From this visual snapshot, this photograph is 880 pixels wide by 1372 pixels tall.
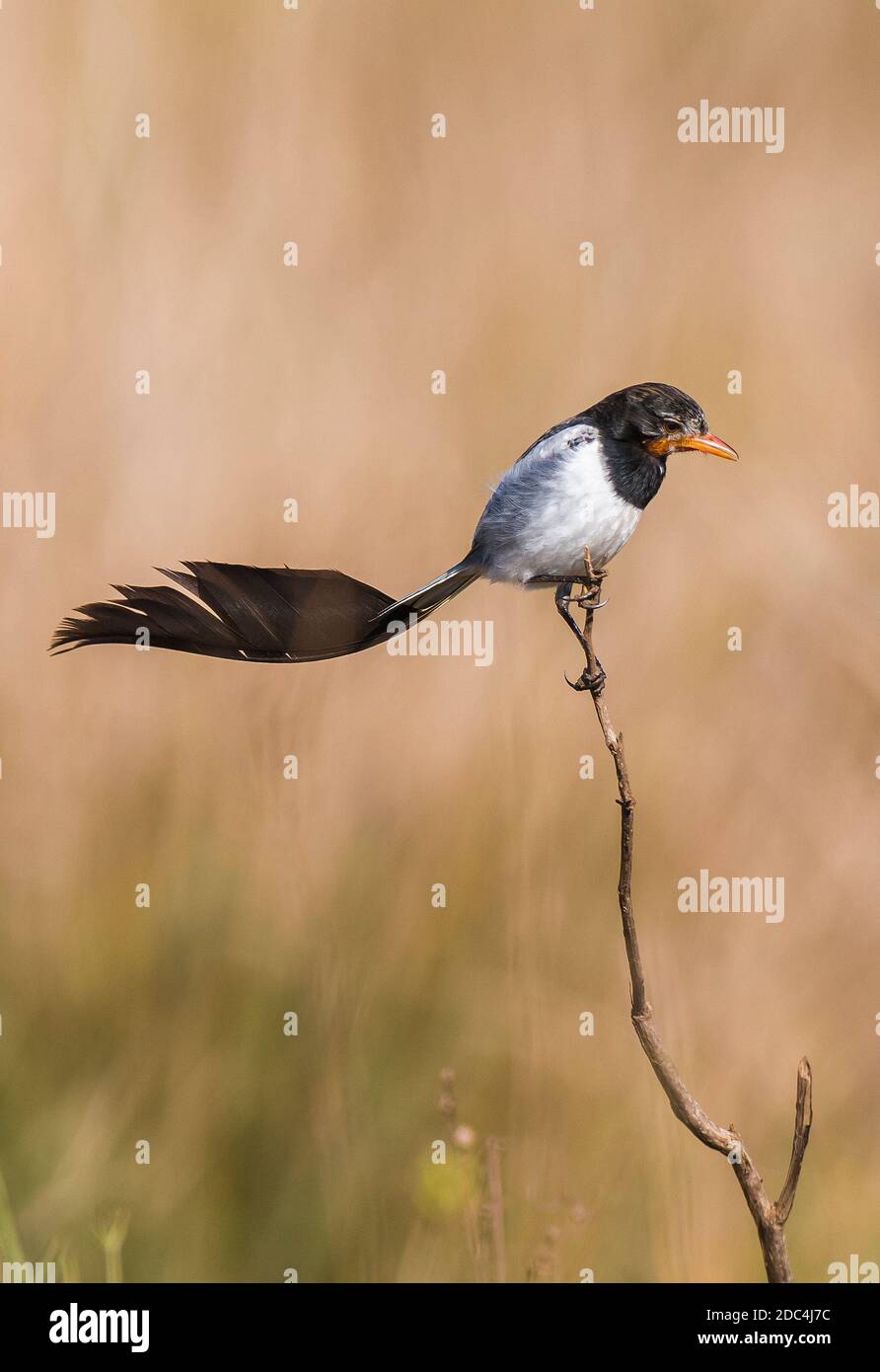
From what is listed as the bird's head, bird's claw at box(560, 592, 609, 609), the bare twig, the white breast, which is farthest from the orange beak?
the bare twig

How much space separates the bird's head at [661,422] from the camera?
211cm

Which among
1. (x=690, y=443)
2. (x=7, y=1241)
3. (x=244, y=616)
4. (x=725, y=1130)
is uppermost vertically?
(x=690, y=443)

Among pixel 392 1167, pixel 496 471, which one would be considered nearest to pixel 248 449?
pixel 496 471

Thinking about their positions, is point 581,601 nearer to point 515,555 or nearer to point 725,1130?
point 515,555

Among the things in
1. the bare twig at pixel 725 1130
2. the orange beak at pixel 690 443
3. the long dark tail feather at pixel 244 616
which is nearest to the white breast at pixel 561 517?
the orange beak at pixel 690 443

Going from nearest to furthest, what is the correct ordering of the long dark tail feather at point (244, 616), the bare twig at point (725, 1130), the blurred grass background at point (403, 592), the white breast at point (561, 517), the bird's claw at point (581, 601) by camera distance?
the bare twig at point (725, 1130) < the long dark tail feather at point (244, 616) < the bird's claw at point (581, 601) < the white breast at point (561, 517) < the blurred grass background at point (403, 592)

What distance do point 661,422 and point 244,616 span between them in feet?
2.75

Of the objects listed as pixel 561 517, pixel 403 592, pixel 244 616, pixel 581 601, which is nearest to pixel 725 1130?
pixel 244 616

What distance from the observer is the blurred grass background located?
2650 mm

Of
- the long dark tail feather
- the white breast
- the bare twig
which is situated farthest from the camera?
the white breast

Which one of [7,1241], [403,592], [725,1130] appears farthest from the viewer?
[403,592]

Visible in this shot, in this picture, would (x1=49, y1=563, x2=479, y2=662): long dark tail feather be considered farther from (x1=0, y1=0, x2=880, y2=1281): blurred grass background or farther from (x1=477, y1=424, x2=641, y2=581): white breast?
(x1=0, y1=0, x2=880, y2=1281): blurred grass background

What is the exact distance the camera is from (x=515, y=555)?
2.21m

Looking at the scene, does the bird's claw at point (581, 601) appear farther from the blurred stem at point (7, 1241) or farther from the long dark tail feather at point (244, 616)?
the blurred stem at point (7, 1241)
